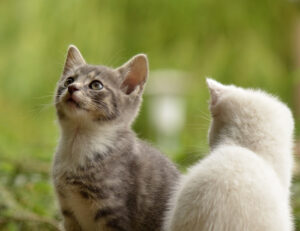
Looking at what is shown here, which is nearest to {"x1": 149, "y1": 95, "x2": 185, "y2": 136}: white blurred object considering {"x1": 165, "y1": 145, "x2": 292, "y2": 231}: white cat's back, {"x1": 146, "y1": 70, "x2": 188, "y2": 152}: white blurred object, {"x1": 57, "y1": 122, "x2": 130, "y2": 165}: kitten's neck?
{"x1": 146, "y1": 70, "x2": 188, "y2": 152}: white blurred object

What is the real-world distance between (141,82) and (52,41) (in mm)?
2456

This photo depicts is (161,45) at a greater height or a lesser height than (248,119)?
lesser

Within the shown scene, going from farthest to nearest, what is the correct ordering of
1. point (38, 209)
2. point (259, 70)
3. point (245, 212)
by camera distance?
point (259, 70) → point (38, 209) → point (245, 212)

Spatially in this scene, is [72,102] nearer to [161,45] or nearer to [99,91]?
[99,91]

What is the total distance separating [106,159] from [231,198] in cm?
32

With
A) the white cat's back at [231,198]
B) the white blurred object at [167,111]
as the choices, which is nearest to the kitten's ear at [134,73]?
the white cat's back at [231,198]

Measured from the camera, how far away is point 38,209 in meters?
1.38

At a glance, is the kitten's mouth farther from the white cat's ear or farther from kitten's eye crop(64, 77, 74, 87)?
the white cat's ear

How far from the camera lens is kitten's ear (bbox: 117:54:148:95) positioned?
3.91 ft

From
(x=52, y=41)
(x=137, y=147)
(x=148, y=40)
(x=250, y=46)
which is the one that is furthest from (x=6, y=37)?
(x=137, y=147)

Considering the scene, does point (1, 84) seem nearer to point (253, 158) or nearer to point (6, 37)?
point (6, 37)

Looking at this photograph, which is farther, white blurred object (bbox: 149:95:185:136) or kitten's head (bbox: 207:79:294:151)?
white blurred object (bbox: 149:95:185:136)

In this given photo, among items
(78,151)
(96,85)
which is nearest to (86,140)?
(78,151)

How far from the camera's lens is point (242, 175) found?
907 millimetres
